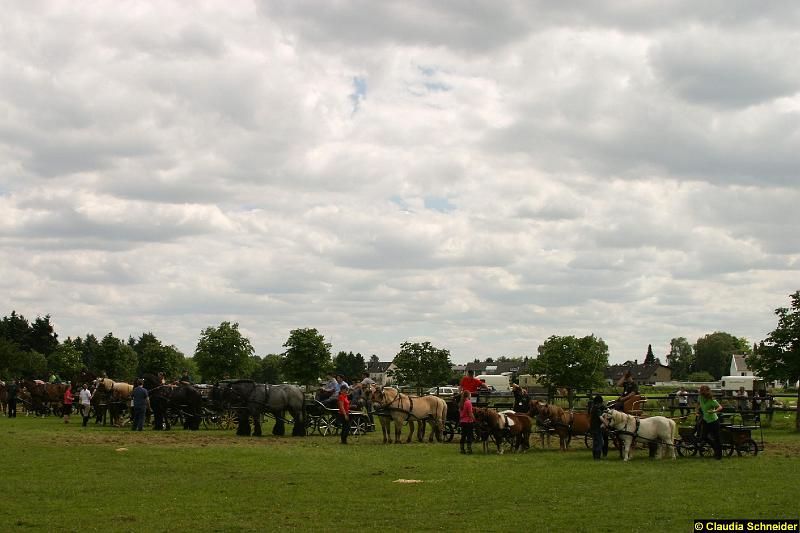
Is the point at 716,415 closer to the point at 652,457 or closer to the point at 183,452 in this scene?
the point at 652,457

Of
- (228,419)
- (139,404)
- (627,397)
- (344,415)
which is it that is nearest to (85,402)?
(139,404)

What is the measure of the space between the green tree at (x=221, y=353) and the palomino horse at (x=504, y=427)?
47367mm

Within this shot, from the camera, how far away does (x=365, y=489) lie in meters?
16.1

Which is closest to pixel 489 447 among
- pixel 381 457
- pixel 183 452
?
pixel 381 457

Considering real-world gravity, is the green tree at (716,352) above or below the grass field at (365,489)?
above

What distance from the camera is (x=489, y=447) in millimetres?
25641

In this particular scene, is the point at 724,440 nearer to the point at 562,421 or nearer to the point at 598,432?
the point at 598,432

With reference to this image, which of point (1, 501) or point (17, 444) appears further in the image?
point (17, 444)

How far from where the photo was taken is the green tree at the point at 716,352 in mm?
Result: 166875

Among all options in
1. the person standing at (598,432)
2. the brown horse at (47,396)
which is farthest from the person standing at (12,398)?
the person standing at (598,432)

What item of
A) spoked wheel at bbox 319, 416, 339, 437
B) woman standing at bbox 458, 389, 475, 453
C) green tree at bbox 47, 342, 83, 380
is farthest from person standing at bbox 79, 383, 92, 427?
green tree at bbox 47, 342, 83, 380

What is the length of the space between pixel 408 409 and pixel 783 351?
18.0 metres

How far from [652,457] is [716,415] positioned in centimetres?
187

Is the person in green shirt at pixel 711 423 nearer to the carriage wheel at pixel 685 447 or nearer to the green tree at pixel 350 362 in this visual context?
the carriage wheel at pixel 685 447
